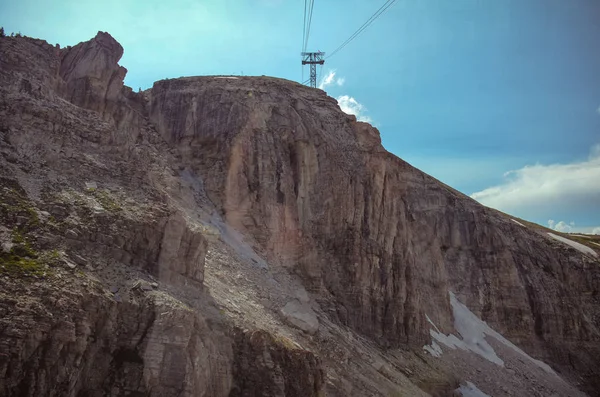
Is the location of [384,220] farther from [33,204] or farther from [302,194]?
[33,204]

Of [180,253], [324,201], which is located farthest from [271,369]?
[324,201]

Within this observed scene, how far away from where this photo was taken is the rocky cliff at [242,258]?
702 inches

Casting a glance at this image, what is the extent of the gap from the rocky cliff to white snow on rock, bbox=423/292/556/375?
0.93 feet

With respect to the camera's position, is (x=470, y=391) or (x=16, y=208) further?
(x=470, y=391)

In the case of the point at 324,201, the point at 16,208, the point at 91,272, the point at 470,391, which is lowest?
the point at 470,391

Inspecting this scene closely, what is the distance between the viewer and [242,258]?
3428 centimetres

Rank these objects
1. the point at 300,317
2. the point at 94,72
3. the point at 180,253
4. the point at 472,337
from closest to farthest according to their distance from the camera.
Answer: the point at 180,253, the point at 300,317, the point at 94,72, the point at 472,337

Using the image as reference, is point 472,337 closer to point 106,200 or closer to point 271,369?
point 271,369

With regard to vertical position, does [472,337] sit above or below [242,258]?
below

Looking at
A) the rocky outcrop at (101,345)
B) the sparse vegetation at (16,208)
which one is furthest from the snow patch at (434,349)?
the sparse vegetation at (16,208)

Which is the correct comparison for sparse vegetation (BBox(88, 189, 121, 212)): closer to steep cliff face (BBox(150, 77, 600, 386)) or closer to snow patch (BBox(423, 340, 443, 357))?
steep cliff face (BBox(150, 77, 600, 386))

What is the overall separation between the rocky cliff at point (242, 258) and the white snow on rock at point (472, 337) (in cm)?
28

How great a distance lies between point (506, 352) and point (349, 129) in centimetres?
2665

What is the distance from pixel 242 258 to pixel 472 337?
2929cm
